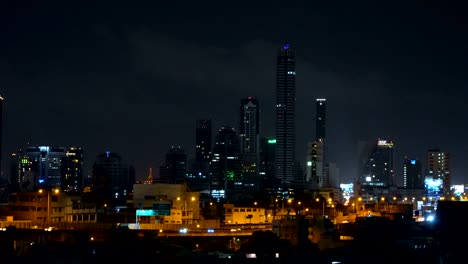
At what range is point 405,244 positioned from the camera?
25594 millimetres

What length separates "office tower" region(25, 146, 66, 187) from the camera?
207ft

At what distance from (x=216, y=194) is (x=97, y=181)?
1542 cm

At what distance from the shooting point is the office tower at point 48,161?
63188 millimetres

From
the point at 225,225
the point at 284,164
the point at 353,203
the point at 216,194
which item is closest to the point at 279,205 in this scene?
the point at 353,203

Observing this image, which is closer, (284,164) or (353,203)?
(353,203)

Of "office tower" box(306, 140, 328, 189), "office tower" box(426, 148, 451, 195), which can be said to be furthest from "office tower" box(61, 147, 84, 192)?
"office tower" box(426, 148, 451, 195)

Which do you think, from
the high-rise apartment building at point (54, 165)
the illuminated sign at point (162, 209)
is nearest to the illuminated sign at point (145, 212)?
the illuminated sign at point (162, 209)

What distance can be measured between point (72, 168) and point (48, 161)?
2.22 metres

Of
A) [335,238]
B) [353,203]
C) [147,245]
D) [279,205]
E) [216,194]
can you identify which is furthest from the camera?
[216,194]

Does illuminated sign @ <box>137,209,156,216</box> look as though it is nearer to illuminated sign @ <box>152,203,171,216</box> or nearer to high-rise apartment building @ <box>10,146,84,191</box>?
illuminated sign @ <box>152,203,171,216</box>

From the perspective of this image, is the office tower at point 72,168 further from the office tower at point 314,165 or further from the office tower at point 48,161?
the office tower at point 314,165

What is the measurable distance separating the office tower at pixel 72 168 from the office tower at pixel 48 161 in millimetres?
518

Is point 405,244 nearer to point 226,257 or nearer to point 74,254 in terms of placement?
point 226,257

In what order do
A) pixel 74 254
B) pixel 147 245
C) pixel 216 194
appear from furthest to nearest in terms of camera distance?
1. pixel 216 194
2. pixel 147 245
3. pixel 74 254
